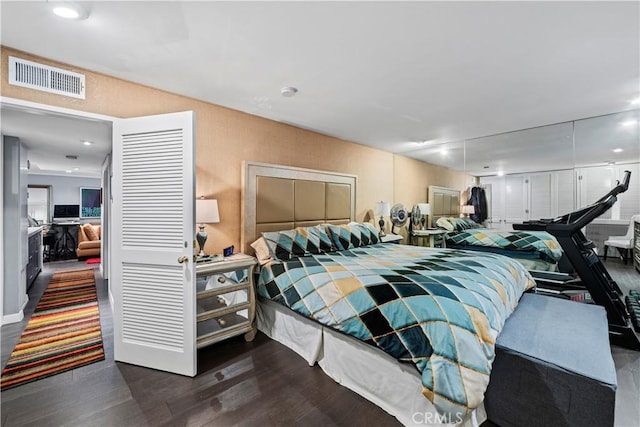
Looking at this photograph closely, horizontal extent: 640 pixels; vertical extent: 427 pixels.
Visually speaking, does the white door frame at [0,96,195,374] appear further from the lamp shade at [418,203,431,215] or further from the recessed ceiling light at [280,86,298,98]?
the lamp shade at [418,203,431,215]

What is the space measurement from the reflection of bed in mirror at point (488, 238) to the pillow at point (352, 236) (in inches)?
58.7

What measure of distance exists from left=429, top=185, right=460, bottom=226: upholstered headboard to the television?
9.60 meters

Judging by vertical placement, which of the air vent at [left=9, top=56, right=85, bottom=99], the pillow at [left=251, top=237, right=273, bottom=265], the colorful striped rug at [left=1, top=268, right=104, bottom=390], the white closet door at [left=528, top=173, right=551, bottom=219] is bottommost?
the colorful striped rug at [left=1, top=268, right=104, bottom=390]

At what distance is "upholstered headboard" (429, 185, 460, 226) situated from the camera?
4676mm

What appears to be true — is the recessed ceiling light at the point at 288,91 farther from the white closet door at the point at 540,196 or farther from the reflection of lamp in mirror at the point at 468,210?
the white closet door at the point at 540,196

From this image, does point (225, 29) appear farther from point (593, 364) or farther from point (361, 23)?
point (593, 364)

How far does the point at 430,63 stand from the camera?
7.26 ft

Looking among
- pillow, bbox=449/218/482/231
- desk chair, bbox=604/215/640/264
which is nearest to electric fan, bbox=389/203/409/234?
pillow, bbox=449/218/482/231

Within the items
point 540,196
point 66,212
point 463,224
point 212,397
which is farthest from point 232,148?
point 66,212

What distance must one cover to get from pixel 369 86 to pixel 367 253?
73.1 inches

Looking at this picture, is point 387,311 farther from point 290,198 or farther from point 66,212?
point 66,212

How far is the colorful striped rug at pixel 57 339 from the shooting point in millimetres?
2188

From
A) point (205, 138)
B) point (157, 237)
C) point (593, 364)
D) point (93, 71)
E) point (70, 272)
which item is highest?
point (93, 71)

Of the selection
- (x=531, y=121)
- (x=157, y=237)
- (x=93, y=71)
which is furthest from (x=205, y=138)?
(x=531, y=121)
